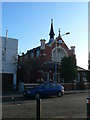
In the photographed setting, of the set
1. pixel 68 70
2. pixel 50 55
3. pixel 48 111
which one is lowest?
pixel 48 111

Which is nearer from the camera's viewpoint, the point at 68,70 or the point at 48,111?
the point at 48,111

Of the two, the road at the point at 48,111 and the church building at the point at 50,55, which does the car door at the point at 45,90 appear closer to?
the road at the point at 48,111

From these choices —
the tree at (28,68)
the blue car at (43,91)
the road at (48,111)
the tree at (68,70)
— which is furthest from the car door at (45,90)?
the tree at (68,70)

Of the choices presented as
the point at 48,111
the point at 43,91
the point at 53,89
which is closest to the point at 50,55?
the point at 53,89

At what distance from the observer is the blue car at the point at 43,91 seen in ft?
76.6

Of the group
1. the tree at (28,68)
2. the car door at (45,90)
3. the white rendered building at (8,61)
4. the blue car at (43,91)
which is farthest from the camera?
the tree at (28,68)

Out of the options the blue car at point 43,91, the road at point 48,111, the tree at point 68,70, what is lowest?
the road at point 48,111

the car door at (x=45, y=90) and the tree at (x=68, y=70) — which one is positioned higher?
the tree at (x=68, y=70)

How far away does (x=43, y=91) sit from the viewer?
78.7ft

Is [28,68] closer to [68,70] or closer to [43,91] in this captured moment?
[68,70]

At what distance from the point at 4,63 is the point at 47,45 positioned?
44.1ft

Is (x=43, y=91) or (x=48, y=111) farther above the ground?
(x=43, y=91)

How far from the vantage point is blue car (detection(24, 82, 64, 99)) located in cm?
2335

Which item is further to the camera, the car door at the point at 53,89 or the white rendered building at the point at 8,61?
the white rendered building at the point at 8,61
